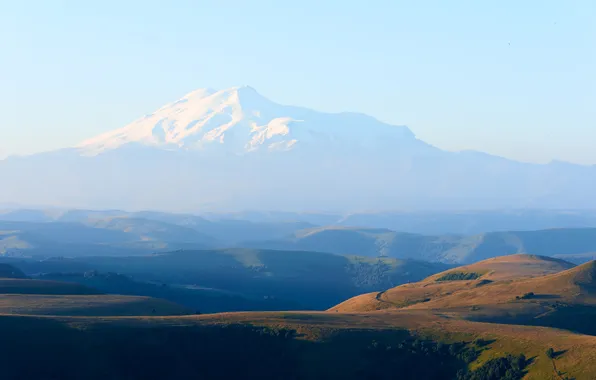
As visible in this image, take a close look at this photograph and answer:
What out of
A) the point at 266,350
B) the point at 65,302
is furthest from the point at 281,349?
the point at 65,302

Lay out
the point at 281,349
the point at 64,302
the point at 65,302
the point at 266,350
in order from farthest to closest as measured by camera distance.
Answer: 1. the point at 65,302
2. the point at 64,302
3. the point at 281,349
4. the point at 266,350

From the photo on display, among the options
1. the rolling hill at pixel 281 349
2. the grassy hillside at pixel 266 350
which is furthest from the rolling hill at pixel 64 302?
the grassy hillside at pixel 266 350

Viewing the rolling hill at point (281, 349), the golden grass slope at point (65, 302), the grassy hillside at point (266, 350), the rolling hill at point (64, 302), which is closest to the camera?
the grassy hillside at point (266, 350)

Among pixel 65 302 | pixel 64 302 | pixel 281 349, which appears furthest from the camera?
pixel 65 302

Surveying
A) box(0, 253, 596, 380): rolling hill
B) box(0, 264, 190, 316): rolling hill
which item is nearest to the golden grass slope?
box(0, 264, 190, 316): rolling hill

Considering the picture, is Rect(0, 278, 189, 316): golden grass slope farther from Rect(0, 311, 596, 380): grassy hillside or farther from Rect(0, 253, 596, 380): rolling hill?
Rect(0, 311, 596, 380): grassy hillside

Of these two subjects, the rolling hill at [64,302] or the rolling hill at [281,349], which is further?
the rolling hill at [64,302]

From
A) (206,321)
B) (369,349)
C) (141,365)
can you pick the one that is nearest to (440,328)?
(369,349)

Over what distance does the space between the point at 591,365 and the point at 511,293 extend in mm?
65307

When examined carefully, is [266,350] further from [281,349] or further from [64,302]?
[64,302]

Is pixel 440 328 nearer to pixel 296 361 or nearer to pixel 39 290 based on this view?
pixel 296 361

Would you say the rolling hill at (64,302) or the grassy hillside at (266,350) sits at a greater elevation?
the rolling hill at (64,302)

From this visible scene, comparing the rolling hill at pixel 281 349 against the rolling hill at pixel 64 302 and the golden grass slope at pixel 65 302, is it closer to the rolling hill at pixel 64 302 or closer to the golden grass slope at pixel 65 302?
the golden grass slope at pixel 65 302

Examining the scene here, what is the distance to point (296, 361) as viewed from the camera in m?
109
